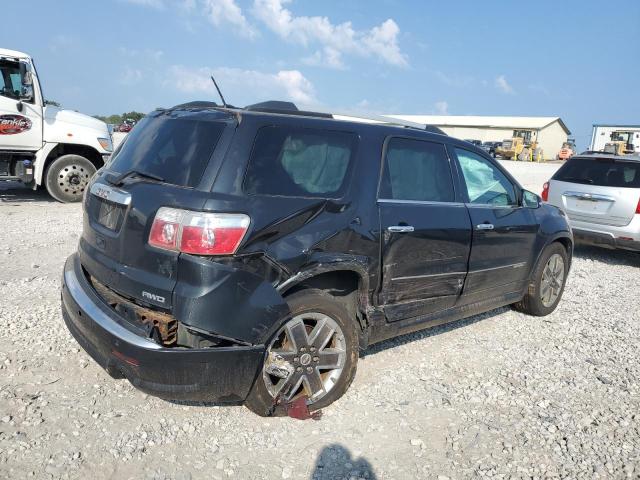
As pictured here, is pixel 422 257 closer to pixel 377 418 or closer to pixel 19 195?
pixel 377 418

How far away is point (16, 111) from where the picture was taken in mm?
8984

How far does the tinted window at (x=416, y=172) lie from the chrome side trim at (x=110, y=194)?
5.34ft

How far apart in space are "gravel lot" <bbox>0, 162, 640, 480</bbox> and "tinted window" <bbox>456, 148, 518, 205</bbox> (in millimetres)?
1287

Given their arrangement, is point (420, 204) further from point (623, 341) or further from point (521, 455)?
point (623, 341)

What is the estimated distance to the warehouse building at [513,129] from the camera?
224 feet

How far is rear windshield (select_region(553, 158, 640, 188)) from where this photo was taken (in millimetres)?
7540

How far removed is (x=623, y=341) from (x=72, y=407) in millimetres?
4731

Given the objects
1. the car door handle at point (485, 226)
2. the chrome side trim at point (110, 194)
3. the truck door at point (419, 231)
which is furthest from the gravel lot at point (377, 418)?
the chrome side trim at point (110, 194)

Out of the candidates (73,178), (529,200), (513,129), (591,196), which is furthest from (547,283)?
(513,129)

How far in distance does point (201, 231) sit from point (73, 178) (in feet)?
27.0

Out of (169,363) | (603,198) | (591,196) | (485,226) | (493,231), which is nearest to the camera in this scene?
(169,363)

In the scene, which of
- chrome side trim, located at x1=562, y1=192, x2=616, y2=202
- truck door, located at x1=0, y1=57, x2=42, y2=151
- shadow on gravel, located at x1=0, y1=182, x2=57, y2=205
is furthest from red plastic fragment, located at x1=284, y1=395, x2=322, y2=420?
shadow on gravel, located at x1=0, y1=182, x2=57, y2=205

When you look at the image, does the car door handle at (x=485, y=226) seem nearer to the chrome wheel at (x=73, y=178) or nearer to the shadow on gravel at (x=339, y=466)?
the shadow on gravel at (x=339, y=466)

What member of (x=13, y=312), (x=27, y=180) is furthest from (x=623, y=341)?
(x=27, y=180)
